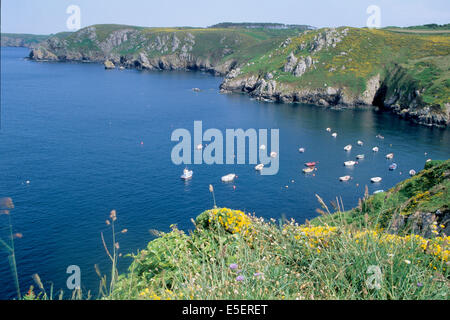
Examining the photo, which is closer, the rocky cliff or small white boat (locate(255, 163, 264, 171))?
small white boat (locate(255, 163, 264, 171))

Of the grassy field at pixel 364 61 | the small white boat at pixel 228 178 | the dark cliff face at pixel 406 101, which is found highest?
the grassy field at pixel 364 61

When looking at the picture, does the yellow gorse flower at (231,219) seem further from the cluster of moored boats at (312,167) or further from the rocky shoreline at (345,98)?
the rocky shoreline at (345,98)

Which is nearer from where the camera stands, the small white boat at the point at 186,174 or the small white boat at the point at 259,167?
the small white boat at the point at 186,174

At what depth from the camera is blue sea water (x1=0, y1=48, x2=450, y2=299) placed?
49.9m

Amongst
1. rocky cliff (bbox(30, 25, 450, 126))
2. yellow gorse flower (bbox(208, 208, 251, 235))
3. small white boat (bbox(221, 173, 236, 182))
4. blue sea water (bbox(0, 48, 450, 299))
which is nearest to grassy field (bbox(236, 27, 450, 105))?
rocky cliff (bbox(30, 25, 450, 126))

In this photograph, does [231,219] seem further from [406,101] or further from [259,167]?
[406,101]

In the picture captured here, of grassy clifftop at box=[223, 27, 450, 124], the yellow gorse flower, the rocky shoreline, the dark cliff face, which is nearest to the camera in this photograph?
the yellow gorse flower

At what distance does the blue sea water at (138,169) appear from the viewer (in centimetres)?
4991

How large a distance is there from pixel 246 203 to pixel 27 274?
117 ft

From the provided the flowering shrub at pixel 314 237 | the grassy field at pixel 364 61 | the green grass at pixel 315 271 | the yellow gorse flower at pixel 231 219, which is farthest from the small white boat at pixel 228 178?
the grassy field at pixel 364 61

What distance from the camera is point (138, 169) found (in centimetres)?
7556

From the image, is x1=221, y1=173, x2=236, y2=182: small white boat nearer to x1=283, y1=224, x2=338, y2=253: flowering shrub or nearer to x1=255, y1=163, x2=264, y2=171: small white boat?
x1=255, y1=163, x2=264, y2=171: small white boat

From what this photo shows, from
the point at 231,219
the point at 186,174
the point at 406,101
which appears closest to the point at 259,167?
the point at 186,174
